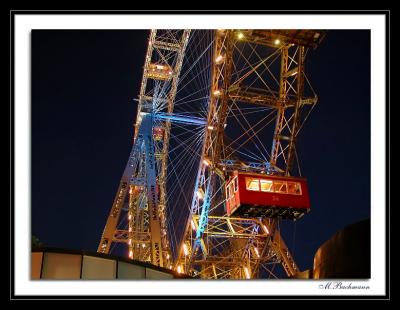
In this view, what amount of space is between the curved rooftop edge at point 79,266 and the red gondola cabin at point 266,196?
667 centimetres

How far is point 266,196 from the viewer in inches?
991

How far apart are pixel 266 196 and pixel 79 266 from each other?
10.4 meters

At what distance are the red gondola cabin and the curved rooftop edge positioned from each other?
21.9ft

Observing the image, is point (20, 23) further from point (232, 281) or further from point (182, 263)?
point (182, 263)

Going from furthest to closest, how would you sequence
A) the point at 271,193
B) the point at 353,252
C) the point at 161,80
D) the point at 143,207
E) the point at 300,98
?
the point at 143,207
the point at 161,80
the point at 300,98
the point at 271,193
the point at 353,252

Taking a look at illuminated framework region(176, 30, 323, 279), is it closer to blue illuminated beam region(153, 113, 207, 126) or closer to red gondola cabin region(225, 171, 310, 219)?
blue illuminated beam region(153, 113, 207, 126)

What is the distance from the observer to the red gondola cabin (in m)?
25.0

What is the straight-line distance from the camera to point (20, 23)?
13414mm

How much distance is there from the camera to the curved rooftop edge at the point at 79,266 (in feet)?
57.2
